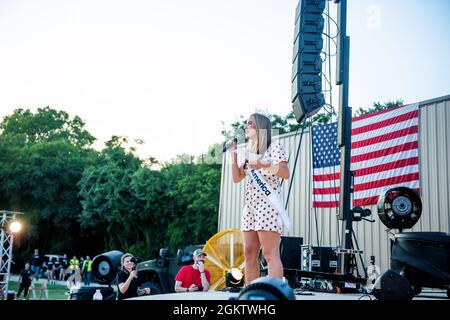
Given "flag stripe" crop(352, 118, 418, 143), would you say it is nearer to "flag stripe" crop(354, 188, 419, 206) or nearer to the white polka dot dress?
"flag stripe" crop(354, 188, 419, 206)

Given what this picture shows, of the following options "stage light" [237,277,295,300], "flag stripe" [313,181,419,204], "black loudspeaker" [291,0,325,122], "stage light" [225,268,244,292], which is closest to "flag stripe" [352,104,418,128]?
"flag stripe" [313,181,419,204]

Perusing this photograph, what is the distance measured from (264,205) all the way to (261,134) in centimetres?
49

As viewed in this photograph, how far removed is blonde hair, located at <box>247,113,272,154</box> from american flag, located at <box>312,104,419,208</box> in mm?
3855

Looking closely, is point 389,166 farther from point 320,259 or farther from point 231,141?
point 231,141

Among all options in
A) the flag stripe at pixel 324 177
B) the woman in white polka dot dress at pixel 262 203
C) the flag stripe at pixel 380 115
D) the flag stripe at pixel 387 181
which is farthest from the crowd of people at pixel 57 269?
the woman in white polka dot dress at pixel 262 203

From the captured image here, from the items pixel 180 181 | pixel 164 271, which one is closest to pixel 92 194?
pixel 180 181

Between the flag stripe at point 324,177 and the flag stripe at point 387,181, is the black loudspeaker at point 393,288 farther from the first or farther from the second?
the flag stripe at point 324,177

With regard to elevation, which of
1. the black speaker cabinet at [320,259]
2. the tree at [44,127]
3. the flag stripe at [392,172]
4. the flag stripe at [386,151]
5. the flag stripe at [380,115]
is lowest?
the black speaker cabinet at [320,259]

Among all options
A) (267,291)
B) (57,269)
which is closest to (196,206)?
(57,269)

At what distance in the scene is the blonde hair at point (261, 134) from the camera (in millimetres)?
2824

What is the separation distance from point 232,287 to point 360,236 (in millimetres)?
4527

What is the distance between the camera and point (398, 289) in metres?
2.78

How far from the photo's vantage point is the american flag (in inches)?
278
